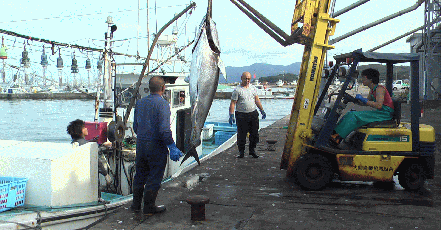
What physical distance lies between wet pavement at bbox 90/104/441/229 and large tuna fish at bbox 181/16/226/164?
851 mm

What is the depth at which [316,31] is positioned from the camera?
605 cm

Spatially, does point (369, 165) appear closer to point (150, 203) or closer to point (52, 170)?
point (150, 203)

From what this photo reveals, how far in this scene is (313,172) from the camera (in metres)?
5.91

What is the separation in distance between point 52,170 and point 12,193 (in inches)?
18.9

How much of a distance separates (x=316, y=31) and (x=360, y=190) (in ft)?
7.95

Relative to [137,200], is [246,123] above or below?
above

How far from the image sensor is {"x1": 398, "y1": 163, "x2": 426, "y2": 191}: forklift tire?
5.86 m

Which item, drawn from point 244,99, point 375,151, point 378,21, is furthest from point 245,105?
point 378,21

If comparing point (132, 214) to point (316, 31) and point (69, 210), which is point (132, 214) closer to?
point (69, 210)

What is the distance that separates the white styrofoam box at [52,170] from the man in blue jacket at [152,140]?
743 millimetres

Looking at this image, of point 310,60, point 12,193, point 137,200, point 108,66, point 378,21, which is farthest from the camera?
point 378,21

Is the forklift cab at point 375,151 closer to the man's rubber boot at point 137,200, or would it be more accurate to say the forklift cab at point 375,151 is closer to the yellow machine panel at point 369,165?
the yellow machine panel at point 369,165

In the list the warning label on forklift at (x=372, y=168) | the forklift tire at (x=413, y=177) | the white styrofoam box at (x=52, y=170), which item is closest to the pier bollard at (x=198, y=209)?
the white styrofoam box at (x=52, y=170)

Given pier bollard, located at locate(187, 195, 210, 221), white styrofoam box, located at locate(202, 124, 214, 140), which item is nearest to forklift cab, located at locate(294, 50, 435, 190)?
pier bollard, located at locate(187, 195, 210, 221)
